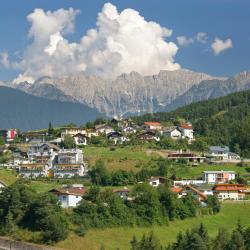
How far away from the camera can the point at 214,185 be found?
6875cm

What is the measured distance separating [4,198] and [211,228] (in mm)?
16847

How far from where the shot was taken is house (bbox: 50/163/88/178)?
251 ft

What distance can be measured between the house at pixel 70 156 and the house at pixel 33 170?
257cm

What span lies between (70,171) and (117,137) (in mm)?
20641

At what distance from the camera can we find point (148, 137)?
9556cm

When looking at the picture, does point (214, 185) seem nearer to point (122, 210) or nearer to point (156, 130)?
point (122, 210)

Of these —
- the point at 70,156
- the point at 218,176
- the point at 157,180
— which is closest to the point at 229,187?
the point at 218,176

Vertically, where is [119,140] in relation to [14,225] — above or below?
above

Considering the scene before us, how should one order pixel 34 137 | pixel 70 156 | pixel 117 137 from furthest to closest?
pixel 34 137 → pixel 117 137 → pixel 70 156

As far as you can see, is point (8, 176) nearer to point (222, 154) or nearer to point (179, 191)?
point (179, 191)

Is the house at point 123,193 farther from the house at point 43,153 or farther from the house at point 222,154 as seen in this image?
the house at point 222,154

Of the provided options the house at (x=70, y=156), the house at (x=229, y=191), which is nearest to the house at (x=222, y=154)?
the house at (x=229, y=191)

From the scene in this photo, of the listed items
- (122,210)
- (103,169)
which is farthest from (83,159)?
(122,210)

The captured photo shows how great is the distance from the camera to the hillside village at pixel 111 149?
6631 centimetres
